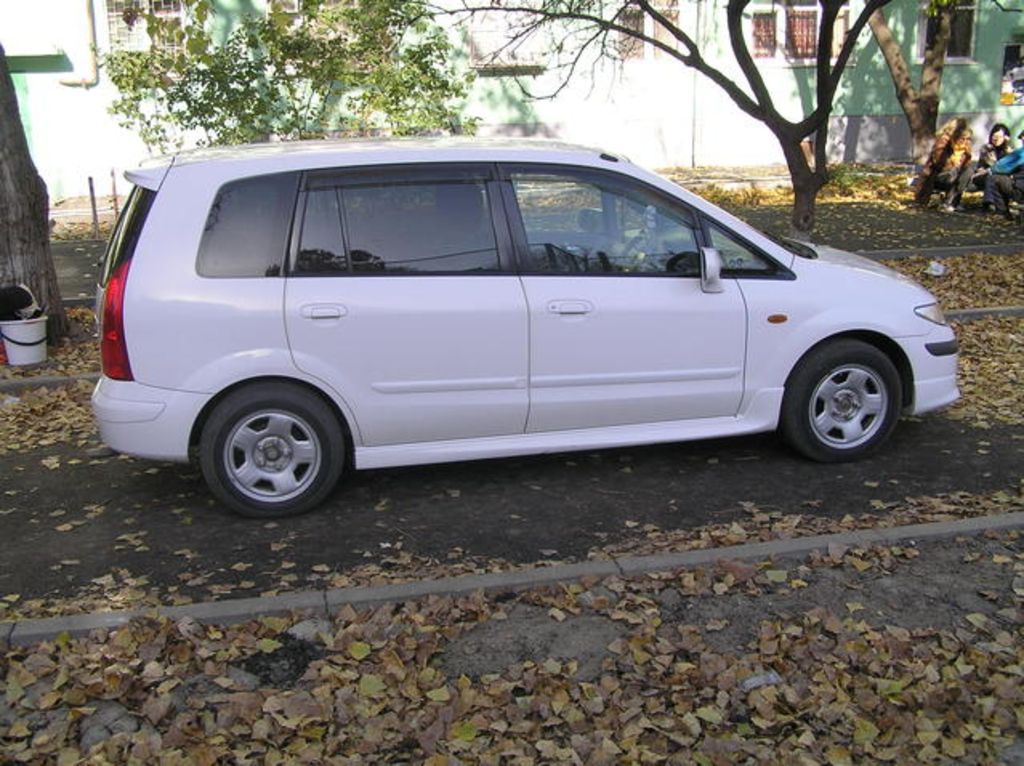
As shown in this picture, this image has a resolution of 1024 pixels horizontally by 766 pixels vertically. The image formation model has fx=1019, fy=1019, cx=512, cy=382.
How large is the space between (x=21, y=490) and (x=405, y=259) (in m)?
2.53

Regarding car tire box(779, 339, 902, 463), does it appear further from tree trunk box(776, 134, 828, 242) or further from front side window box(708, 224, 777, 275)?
tree trunk box(776, 134, 828, 242)

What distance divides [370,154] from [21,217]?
4.41m

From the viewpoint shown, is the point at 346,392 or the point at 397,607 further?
the point at 346,392

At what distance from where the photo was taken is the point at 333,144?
213 inches

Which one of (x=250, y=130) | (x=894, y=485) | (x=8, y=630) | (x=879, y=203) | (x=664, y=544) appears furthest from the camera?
(x=879, y=203)

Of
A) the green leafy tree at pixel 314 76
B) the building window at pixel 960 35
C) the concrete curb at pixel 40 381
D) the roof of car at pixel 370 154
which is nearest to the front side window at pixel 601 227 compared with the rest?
the roof of car at pixel 370 154

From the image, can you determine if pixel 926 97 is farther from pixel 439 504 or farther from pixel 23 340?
pixel 439 504

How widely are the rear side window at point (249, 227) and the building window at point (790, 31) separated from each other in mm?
19346

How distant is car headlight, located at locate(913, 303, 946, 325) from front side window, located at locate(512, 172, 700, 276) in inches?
53.2

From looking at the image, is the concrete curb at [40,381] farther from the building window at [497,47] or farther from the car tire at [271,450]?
the building window at [497,47]

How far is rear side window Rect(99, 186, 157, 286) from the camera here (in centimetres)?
490

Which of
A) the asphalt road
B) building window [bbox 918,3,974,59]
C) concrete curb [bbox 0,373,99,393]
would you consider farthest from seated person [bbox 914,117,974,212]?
concrete curb [bbox 0,373,99,393]

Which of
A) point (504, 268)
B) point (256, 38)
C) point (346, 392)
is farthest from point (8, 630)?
point (256, 38)

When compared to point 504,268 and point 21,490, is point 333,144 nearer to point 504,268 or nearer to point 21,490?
point 504,268
